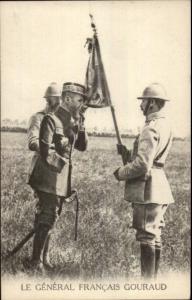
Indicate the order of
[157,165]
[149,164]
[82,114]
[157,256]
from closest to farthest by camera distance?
1. [149,164]
2. [157,165]
3. [157,256]
4. [82,114]

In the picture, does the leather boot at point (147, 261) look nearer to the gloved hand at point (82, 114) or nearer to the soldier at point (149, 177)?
the soldier at point (149, 177)

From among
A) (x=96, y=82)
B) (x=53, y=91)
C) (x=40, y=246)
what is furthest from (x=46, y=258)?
(x=96, y=82)

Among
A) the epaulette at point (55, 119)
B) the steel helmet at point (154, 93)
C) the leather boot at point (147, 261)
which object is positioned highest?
the steel helmet at point (154, 93)

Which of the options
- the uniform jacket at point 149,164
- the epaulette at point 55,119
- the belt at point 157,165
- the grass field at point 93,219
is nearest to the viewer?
the uniform jacket at point 149,164

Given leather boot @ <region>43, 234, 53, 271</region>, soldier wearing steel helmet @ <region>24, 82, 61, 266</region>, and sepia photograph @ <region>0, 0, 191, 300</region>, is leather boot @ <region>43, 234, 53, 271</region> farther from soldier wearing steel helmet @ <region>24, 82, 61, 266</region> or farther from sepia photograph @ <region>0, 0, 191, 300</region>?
soldier wearing steel helmet @ <region>24, 82, 61, 266</region>

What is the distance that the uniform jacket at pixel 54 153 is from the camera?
281 inches

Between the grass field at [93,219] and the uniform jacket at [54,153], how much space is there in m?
0.16

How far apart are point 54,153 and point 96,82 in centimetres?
89

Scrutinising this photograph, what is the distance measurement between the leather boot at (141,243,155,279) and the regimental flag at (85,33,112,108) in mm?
1576

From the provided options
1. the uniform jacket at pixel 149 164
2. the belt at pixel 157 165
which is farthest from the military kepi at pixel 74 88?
the belt at pixel 157 165

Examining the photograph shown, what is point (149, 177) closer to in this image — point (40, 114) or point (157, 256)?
point (157, 256)

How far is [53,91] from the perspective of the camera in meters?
7.32

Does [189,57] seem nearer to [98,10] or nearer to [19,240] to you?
[98,10]

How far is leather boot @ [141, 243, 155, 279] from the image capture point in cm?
709
